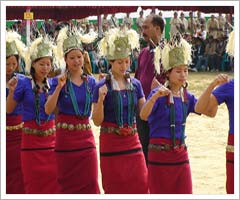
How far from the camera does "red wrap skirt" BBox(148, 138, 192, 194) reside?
5.44m

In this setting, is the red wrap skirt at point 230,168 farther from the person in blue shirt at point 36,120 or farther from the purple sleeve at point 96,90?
the person in blue shirt at point 36,120

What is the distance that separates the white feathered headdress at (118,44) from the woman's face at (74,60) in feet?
0.66

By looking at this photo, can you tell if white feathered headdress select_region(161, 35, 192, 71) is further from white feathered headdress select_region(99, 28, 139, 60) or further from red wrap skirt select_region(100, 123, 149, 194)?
red wrap skirt select_region(100, 123, 149, 194)

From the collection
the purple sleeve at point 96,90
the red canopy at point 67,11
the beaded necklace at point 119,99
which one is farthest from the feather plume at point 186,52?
the red canopy at point 67,11

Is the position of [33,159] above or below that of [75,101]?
below

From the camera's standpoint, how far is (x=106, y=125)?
5.69 metres

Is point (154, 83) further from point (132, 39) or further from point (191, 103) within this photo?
point (191, 103)

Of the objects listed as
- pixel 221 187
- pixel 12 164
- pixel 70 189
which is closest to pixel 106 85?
pixel 70 189

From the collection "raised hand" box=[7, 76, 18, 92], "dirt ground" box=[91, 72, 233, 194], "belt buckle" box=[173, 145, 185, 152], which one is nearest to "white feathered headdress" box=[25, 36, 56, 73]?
"raised hand" box=[7, 76, 18, 92]

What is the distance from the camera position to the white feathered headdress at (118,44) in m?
5.75

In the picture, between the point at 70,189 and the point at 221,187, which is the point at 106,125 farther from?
the point at 221,187

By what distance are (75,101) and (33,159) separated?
0.77 metres

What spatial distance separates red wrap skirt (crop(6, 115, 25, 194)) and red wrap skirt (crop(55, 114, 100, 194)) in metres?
0.60

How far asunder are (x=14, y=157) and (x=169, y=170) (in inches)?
72.2
